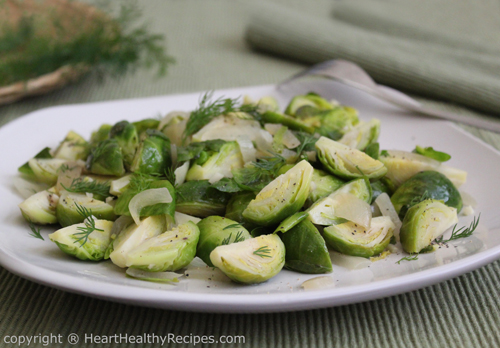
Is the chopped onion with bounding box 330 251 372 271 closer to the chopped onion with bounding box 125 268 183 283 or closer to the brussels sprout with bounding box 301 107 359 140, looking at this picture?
the chopped onion with bounding box 125 268 183 283

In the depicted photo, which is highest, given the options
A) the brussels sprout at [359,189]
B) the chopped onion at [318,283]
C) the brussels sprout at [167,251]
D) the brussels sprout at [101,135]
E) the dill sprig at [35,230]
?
the brussels sprout at [359,189]

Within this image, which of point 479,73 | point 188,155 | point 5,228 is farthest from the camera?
point 479,73

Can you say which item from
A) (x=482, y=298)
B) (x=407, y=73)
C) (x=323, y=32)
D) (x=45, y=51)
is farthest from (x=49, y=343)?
(x=323, y=32)

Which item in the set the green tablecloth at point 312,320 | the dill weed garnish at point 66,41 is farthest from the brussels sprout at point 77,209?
the dill weed garnish at point 66,41

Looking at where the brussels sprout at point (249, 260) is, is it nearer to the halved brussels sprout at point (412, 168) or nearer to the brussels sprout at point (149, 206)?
the brussels sprout at point (149, 206)

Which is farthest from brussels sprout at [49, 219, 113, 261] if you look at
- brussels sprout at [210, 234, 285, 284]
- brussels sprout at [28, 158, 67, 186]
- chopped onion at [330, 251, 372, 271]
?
chopped onion at [330, 251, 372, 271]

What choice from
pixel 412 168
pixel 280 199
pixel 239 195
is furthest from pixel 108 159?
pixel 412 168

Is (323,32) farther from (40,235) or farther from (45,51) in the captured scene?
(40,235)
